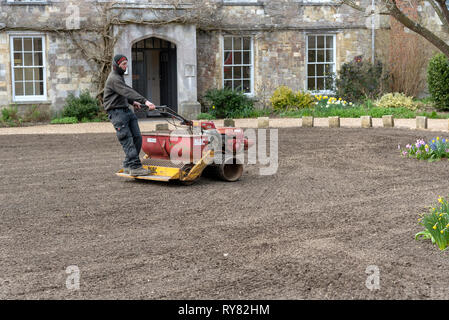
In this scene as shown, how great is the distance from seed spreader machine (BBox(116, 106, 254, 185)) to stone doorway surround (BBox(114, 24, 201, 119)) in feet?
36.8

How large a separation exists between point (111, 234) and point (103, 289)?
1744 mm

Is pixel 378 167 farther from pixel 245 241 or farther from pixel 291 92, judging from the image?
pixel 291 92

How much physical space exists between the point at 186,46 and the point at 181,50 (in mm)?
203

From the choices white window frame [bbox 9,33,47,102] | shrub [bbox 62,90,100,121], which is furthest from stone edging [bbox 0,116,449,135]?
white window frame [bbox 9,33,47,102]

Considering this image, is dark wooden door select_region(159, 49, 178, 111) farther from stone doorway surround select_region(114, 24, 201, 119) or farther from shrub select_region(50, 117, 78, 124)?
shrub select_region(50, 117, 78, 124)

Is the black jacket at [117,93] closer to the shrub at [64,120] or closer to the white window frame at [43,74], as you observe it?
the shrub at [64,120]

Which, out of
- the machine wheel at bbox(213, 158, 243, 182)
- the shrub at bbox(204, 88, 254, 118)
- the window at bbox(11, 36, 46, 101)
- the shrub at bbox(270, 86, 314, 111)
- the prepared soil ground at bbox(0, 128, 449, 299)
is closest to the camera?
the prepared soil ground at bbox(0, 128, 449, 299)

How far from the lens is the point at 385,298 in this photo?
4.76 metres

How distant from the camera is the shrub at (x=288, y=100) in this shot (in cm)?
2186

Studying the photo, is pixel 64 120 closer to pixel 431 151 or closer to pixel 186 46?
pixel 186 46

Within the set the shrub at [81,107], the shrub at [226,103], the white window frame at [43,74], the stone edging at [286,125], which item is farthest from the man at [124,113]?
the white window frame at [43,74]

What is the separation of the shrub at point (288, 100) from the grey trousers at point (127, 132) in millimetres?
12562

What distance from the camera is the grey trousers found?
9500 mm

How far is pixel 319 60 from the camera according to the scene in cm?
2392
